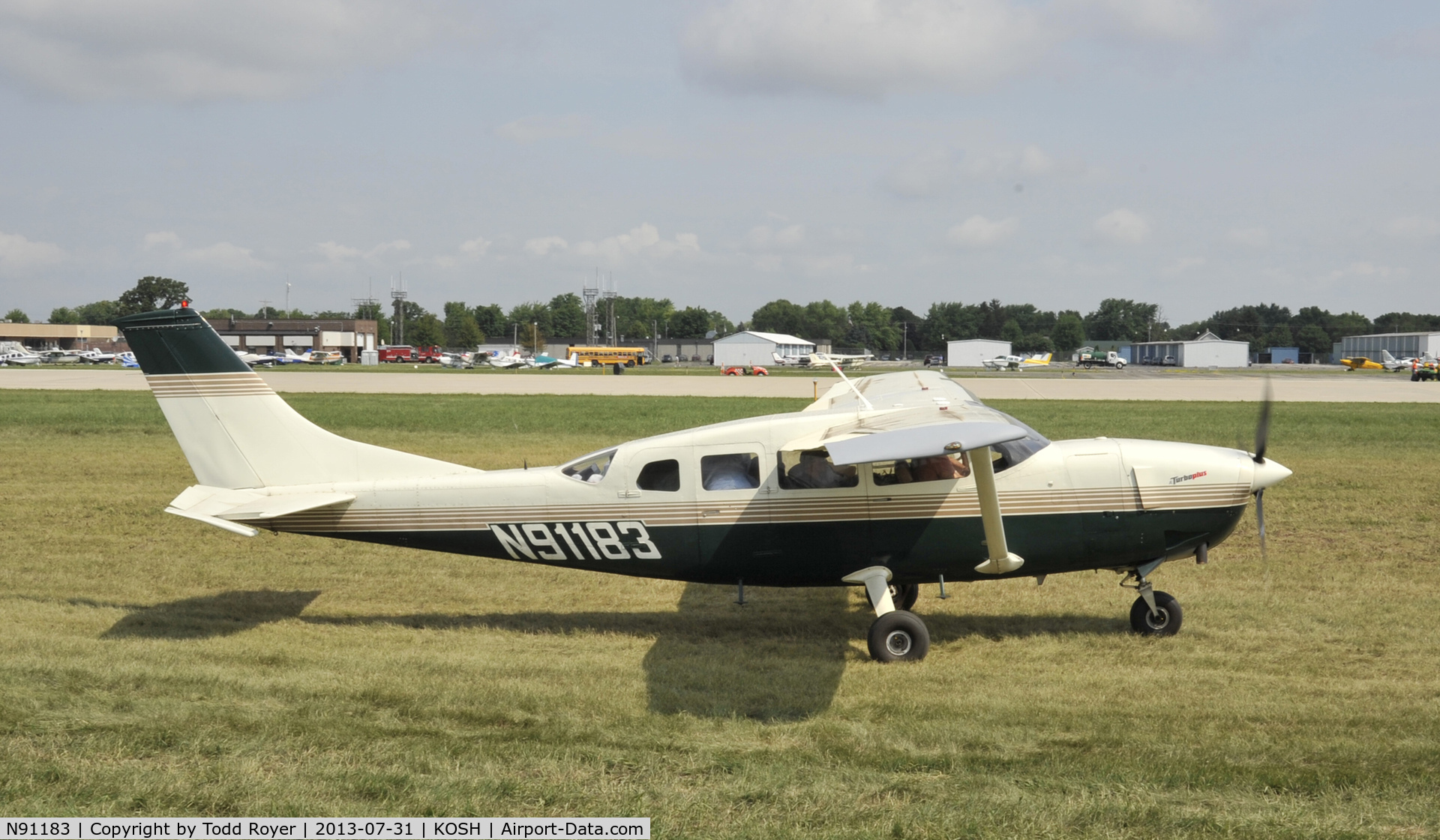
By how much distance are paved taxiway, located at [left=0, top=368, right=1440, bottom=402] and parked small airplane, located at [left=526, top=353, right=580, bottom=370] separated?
26494 mm

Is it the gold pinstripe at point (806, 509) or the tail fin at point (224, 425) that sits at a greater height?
the tail fin at point (224, 425)

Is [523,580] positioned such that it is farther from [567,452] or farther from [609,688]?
[567,452]

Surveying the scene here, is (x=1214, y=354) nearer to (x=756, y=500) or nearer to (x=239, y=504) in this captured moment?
(x=756, y=500)

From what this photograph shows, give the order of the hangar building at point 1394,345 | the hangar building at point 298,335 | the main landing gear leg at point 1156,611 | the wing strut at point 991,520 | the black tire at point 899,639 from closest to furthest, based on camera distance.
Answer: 1. the wing strut at point 991,520
2. the black tire at point 899,639
3. the main landing gear leg at point 1156,611
4. the hangar building at point 1394,345
5. the hangar building at point 298,335

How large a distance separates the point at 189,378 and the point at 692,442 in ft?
15.3

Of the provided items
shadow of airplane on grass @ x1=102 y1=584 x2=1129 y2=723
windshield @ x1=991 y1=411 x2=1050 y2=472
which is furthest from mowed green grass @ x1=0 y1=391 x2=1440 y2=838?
windshield @ x1=991 y1=411 x2=1050 y2=472

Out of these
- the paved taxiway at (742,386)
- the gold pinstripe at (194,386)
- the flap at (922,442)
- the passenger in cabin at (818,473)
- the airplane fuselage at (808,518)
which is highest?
the gold pinstripe at (194,386)

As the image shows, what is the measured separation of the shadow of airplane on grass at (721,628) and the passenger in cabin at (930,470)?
1.60 m

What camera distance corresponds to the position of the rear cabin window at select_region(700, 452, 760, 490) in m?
8.94

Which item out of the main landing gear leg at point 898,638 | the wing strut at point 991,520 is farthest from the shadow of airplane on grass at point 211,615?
the wing strut at point 991,520

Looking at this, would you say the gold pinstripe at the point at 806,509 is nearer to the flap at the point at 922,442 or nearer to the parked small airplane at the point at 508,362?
the flap at the point at 922,442

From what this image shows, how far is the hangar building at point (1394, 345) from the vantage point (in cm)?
11700

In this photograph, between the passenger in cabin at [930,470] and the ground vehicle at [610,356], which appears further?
the ground vehicle at [610,356]

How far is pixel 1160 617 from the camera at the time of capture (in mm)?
9305
